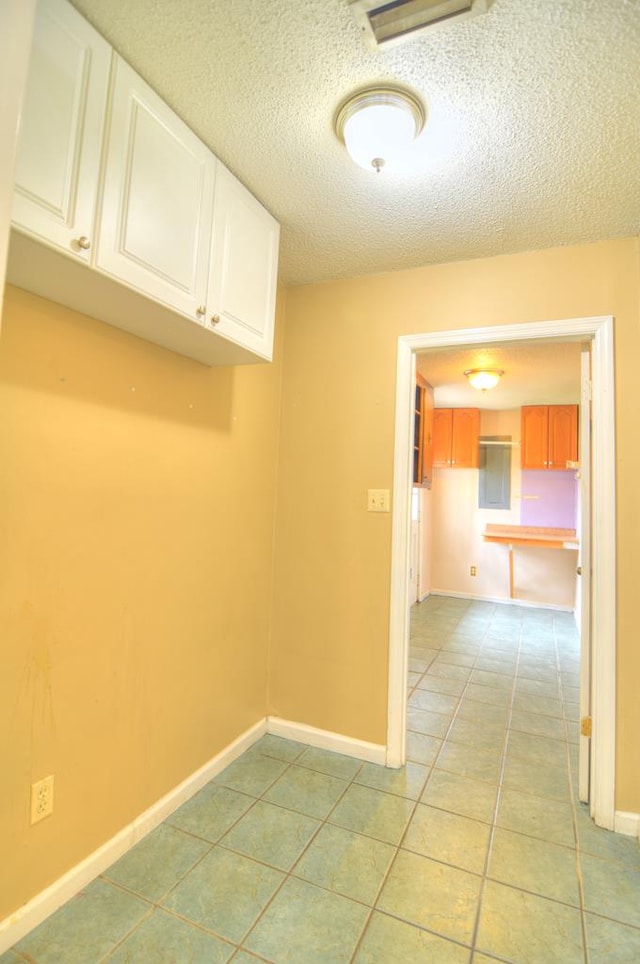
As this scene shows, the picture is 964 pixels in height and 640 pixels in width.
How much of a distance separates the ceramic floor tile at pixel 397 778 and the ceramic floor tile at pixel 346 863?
0.32 metres

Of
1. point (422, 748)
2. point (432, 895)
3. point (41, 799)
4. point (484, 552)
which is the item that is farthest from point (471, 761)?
point (484, 552)

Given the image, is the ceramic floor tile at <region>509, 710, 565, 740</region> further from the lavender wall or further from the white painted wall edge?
the lavender wall

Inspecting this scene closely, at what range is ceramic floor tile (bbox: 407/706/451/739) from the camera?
2539 millimetres

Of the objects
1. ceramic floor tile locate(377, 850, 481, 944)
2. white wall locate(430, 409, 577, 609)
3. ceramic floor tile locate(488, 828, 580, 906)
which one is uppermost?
white wall locate(430, 409, 577, 609)

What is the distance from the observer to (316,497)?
2.39 meters

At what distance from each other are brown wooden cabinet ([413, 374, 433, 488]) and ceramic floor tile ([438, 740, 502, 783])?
2.09 m

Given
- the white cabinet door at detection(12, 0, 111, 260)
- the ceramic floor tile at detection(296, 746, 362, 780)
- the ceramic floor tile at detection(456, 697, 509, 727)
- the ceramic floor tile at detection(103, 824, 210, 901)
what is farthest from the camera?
the ceramic floor tile at detection(456, 697, 509, 727)

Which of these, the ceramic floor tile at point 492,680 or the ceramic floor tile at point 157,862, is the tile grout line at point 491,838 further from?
the ceramic floor tile at point 157,862

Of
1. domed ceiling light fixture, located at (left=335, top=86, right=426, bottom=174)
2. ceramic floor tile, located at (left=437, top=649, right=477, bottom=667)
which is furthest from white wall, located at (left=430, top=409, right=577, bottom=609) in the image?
domed ceiling light fixture, located at (left=335, top=86, right=426, bottom=174)

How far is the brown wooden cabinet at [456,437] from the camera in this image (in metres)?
5.61

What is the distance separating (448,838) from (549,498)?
443cm

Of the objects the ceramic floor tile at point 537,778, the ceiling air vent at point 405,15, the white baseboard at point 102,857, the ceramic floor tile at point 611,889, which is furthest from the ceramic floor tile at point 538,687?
the ceiling air vent at point 405,15

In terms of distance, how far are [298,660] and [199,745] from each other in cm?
62

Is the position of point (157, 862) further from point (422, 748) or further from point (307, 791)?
point (422, 748)
